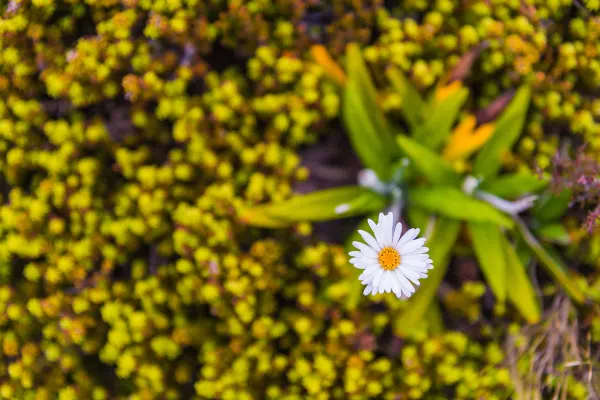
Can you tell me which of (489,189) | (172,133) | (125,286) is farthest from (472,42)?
(125,286)

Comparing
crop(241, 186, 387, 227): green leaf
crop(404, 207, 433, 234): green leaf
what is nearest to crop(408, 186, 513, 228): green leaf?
crop(404, 207, 433, 234): green leaf

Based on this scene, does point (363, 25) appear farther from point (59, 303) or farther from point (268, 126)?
point (59, 303)

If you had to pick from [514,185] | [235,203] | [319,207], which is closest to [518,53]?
[514,185]

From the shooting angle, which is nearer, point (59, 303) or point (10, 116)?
point (59, 303)

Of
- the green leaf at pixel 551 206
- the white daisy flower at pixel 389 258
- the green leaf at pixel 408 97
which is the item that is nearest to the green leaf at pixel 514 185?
the green leaf at pixel 551 206

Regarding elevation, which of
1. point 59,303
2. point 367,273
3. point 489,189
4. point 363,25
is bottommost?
point 59,303

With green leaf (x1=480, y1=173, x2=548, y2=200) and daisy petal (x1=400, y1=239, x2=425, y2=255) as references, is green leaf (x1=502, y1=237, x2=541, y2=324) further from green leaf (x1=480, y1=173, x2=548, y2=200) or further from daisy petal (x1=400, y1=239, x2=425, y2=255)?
daisy petal (x1=400, y1=239, x2=425, y2=255)

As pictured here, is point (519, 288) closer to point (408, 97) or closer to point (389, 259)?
point (408, 97)
